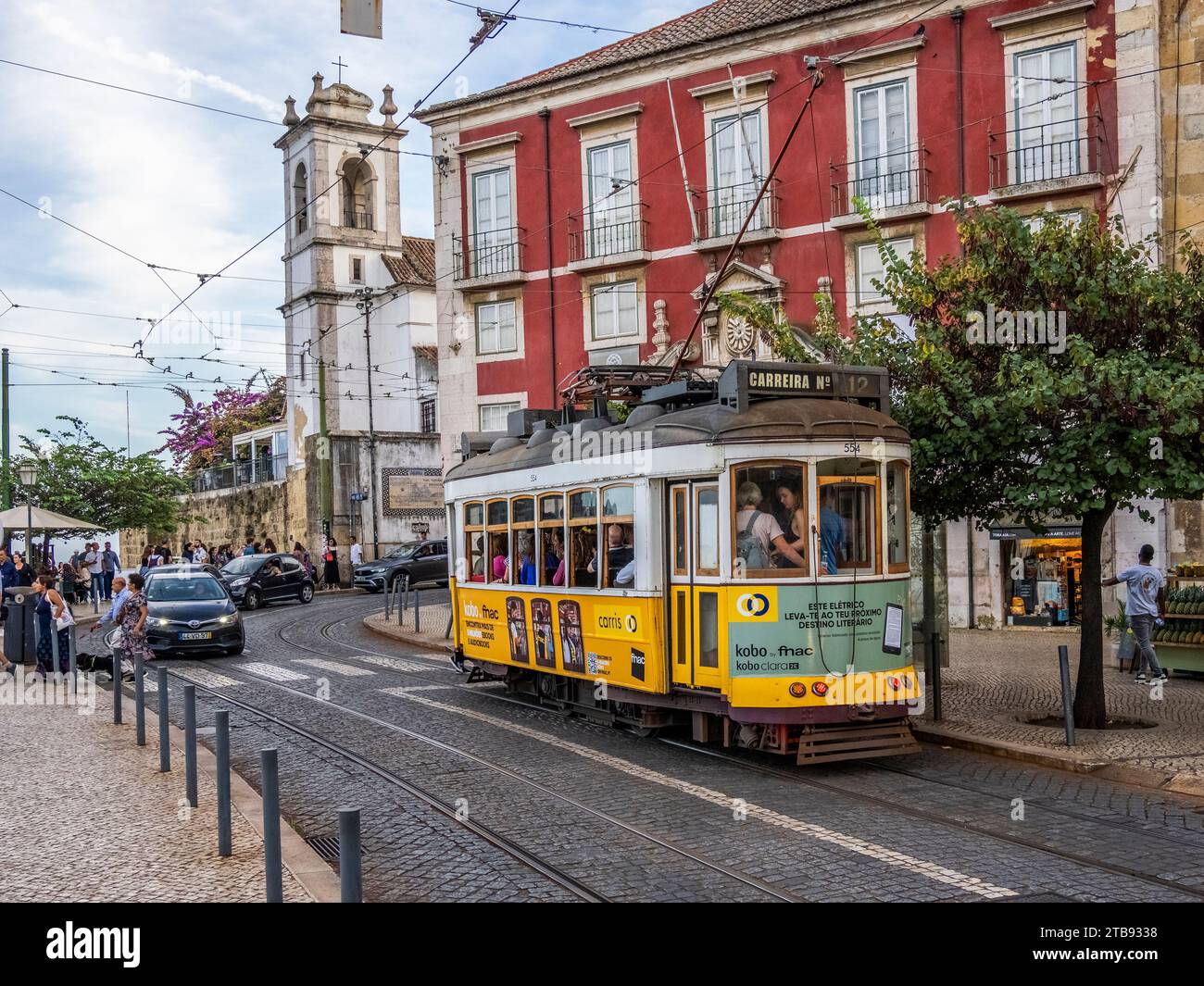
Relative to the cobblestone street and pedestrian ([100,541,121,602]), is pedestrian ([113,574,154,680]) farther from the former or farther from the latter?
pedestrian ([100,541,121,602])

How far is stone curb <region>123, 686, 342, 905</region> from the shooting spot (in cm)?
760

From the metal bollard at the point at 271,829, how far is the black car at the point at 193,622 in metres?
15.4

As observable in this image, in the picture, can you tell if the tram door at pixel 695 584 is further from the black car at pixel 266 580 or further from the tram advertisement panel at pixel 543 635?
the black car at pixel 266 580

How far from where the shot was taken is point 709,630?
452 inches

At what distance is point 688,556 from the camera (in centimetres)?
1169

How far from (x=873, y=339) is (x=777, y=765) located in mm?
4782

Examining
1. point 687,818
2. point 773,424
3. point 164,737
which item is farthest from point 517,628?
point 687,818

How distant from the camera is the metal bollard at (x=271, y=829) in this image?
6.92 metres

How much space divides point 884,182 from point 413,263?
101 ft

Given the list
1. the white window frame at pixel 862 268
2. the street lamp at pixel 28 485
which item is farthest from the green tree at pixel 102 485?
the white window frame at pixel 862 268

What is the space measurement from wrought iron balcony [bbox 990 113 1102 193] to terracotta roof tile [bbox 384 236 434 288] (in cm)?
3048

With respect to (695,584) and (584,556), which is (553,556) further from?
(695,584)

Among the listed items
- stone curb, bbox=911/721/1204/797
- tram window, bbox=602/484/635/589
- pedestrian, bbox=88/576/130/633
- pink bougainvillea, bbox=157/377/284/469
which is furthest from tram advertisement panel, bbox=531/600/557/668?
pink bougainvillea, bbox=157/377/284/469
